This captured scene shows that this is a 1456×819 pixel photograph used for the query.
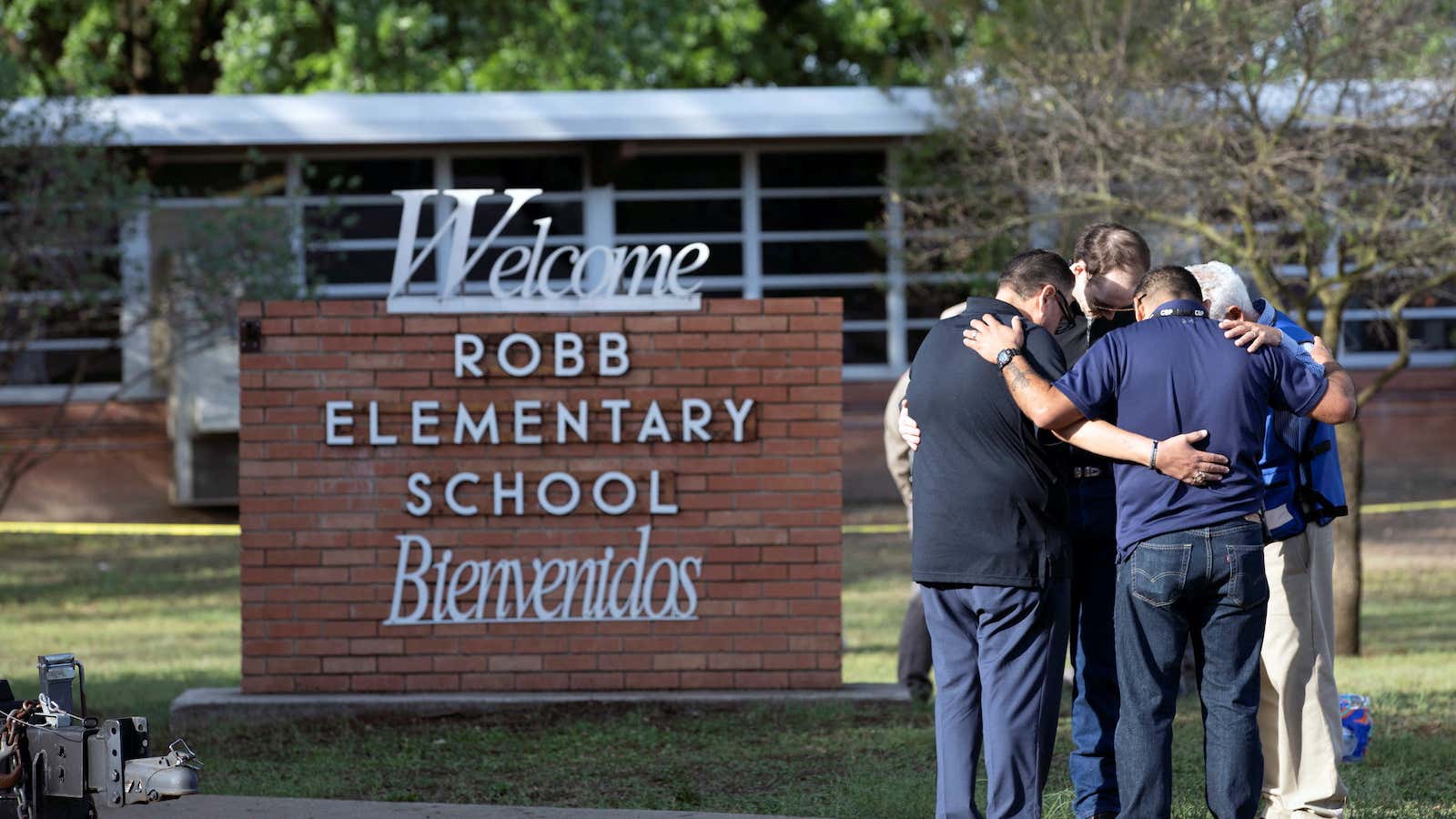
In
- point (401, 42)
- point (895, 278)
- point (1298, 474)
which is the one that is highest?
point (401, 42)

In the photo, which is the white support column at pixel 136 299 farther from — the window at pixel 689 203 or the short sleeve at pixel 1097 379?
the short sleeve at pixel 1097 379

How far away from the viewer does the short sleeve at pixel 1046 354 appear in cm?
452

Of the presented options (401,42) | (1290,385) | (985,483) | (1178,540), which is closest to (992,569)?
(985,483)

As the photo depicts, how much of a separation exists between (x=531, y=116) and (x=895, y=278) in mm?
4043

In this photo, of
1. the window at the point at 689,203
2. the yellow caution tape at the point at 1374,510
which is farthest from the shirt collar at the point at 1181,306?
the window at the point at 689,203

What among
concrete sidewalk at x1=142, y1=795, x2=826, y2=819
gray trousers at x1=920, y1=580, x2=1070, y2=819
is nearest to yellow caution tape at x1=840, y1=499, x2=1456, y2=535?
concrete sidewalk at x1=142, y1=795, x2=826, y2=819

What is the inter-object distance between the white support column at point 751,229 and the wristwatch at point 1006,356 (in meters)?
13.1

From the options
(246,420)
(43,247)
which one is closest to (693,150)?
(43,247)

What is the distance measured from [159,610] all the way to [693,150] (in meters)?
7.54

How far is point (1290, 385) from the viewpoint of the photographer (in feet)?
14.8

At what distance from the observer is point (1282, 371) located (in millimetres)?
4508

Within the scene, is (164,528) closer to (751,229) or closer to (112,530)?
(112,530)

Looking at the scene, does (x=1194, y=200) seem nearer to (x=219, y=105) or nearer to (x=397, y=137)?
(x=397, y=137)

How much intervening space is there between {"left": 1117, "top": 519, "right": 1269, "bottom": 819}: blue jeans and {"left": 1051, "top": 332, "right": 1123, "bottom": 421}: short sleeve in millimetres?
396
